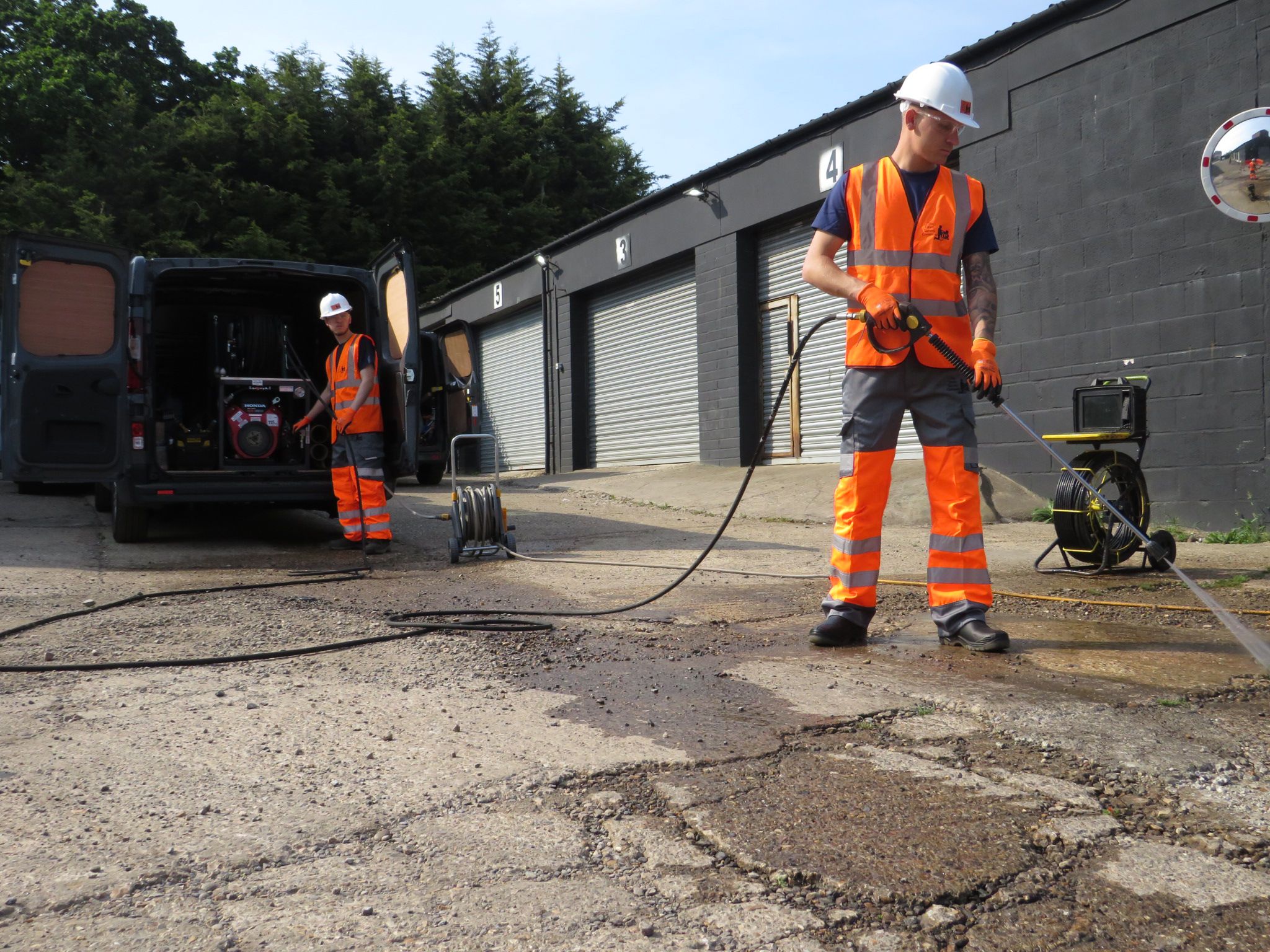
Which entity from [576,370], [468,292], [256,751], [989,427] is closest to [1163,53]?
[989,427]

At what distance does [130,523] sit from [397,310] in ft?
8.67

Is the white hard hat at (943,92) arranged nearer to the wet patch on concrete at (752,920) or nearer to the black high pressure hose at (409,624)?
the black high pressure hose at (409,624)

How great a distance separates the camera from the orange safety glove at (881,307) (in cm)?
389

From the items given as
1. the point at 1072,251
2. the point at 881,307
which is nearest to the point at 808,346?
the point at 1072,251

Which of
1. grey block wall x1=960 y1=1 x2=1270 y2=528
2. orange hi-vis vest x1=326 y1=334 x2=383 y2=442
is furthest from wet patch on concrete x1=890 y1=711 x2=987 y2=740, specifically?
grey block wall x1=960 y1=1 x2=1270 y2=528

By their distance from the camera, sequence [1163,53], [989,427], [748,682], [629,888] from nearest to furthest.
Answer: [629,888] → [748,682] → [1163,53] → [989,427]

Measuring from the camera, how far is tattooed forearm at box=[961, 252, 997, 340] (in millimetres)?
4273

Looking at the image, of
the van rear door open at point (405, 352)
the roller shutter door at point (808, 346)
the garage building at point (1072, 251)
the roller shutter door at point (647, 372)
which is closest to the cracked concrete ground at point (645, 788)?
the garage building at point (1072, 251)

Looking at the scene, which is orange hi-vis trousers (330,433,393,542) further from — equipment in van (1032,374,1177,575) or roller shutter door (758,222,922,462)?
roller shutter door (758,222,922,462)

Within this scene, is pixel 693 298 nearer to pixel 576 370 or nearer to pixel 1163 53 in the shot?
pixel 576 370

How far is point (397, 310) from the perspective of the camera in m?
8.48

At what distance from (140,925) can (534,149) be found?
121ft

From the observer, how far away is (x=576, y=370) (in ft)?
65.1

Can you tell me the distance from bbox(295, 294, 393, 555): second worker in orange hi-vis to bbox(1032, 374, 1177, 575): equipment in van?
4.61 metres
